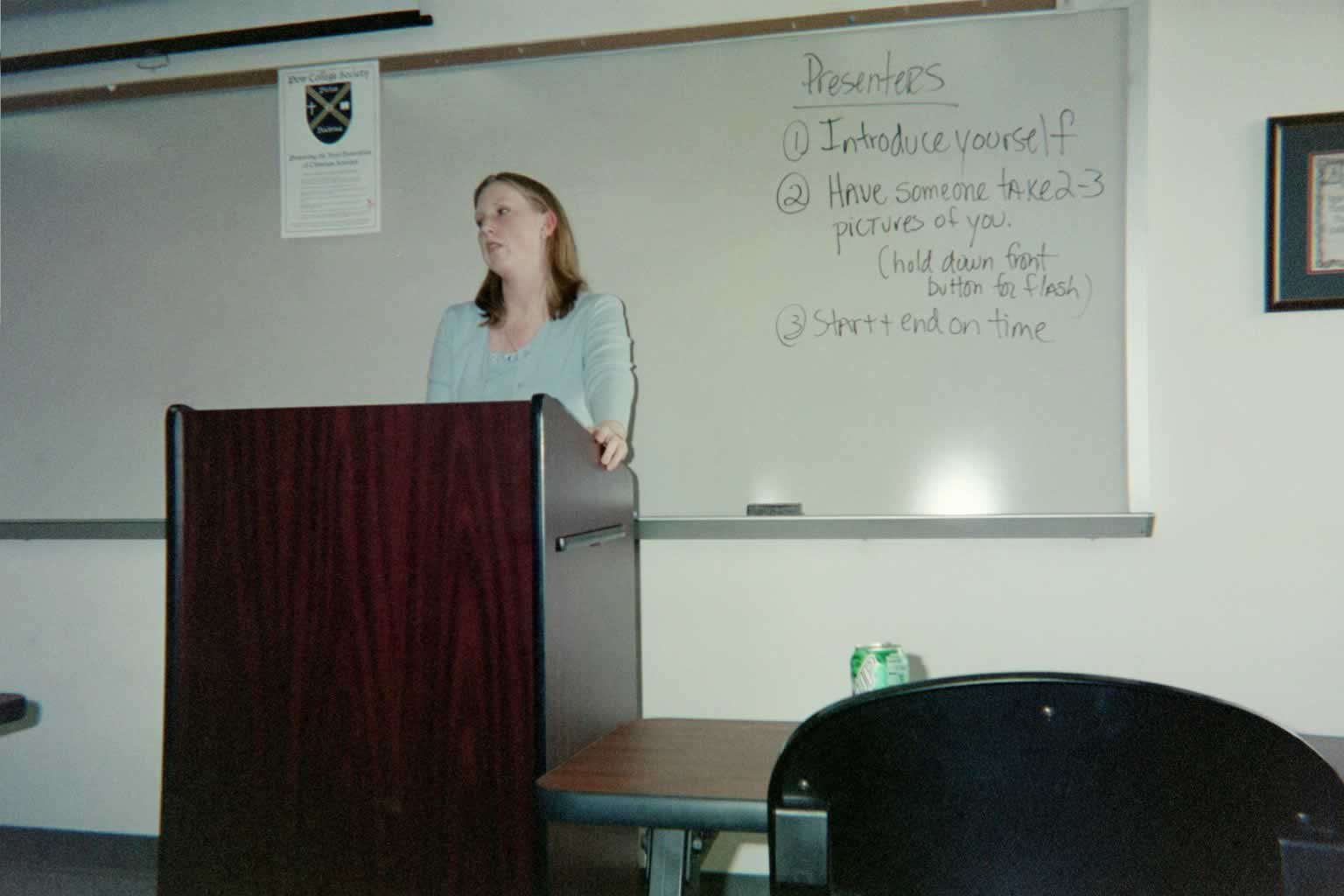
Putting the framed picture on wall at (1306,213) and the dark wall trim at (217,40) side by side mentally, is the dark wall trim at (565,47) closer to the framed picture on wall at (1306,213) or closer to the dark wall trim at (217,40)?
the dark wall trim at (217,40)

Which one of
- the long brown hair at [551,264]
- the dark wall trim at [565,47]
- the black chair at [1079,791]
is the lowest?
the black chair at [1079,791]

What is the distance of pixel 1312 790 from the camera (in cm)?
77

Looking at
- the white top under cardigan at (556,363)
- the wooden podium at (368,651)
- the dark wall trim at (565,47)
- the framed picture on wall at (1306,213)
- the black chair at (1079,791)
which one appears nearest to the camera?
the black chair at (1079,791)

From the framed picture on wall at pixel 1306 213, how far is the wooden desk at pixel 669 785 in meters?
1.31

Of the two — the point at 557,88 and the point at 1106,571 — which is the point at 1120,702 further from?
the point at 557,88

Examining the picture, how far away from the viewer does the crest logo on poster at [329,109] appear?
2490 mm

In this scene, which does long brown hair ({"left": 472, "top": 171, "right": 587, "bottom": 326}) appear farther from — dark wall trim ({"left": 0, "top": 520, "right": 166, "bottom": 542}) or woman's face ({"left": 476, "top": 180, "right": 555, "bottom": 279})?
dark wall trim ({"left": 0, "top": 520, "right": 166, "bottom": 542})

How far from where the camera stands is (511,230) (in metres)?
2.38

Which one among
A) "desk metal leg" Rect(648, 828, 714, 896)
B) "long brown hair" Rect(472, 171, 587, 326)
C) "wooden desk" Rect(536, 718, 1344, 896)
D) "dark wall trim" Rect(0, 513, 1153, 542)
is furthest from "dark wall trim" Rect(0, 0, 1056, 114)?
"desk metal leg" Rect(648, 828, 714, 896)

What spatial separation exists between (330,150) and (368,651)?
146 cm

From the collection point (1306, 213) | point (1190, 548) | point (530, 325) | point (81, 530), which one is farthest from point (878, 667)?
point (81, 530)

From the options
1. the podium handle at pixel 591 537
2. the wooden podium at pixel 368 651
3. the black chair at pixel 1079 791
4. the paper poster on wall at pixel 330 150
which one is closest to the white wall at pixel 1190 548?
the podium handle at pixel 591 537

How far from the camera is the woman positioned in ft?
7.51

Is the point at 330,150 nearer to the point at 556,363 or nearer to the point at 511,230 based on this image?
the point at 511,230
